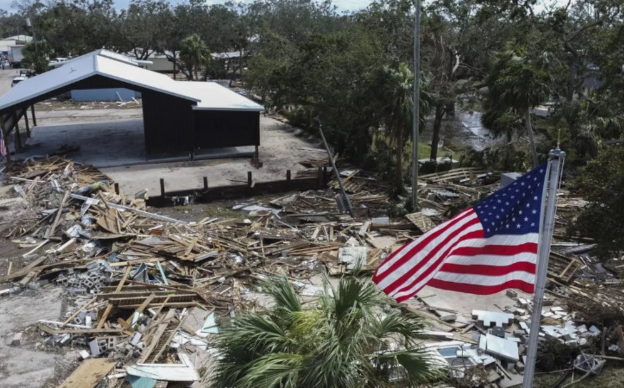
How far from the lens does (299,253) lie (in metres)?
16.9

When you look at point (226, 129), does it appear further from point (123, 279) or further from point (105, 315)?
point (105, 315)

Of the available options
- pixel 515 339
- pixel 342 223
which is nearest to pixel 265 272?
pixel 342 223

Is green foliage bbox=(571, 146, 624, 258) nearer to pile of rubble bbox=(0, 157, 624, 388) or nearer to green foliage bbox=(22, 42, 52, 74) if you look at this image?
pile of rubble bbox=(0, 157, 624, 388)

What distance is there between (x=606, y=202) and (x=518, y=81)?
35.7 ft

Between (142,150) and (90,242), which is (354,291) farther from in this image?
(142,150)

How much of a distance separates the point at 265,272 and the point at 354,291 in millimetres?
8971

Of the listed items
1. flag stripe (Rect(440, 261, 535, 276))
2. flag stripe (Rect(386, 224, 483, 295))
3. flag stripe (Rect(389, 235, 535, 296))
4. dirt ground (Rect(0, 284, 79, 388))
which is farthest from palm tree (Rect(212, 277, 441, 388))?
dirt ground (Rect(0, 284, 79, 388))

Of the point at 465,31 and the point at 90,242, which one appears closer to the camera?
the point at 90,242

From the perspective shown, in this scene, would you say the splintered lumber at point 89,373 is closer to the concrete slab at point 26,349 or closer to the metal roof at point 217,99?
the concrete slab at point 26,349

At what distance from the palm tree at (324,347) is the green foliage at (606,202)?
5160 millimetres

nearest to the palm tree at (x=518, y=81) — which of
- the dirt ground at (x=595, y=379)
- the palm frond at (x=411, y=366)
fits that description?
the dirt ground at (x=595, y=379)

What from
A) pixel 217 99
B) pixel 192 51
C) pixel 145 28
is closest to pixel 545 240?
pixel 217 99

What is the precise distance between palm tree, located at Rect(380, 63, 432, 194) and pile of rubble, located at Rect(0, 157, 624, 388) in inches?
122

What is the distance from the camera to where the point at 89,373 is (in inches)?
399
